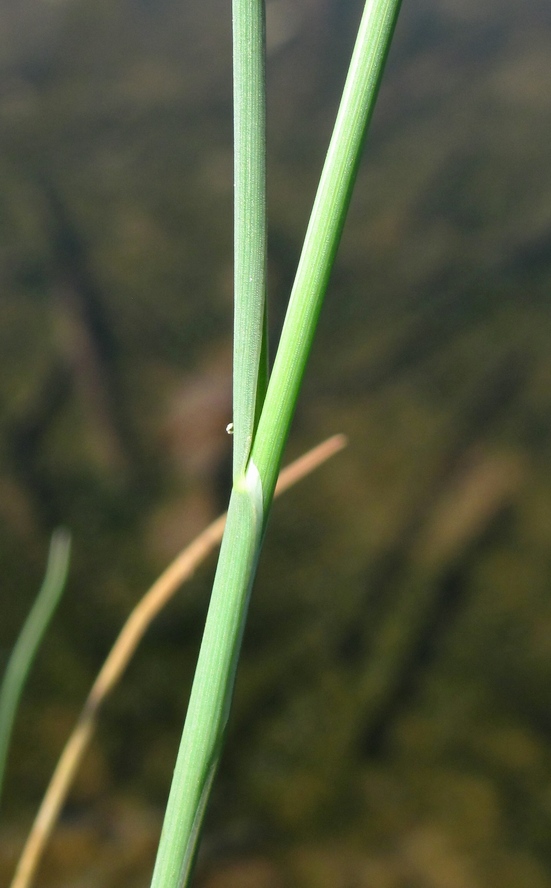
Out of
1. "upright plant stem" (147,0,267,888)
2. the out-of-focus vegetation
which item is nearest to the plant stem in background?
"upright plant stem" (147,0,267,888)

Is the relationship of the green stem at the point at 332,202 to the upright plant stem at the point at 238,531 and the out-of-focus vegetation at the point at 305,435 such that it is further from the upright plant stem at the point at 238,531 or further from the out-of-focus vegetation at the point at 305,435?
the out-of-focus vegetation at the point at 305,435

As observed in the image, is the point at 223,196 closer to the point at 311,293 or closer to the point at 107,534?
the point at 107,534

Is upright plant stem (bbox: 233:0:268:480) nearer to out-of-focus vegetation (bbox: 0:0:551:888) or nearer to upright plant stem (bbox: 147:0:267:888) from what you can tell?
upright plant stem (bbox: 147:0:267:888)

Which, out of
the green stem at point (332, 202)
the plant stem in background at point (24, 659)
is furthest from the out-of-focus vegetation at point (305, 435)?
the green stem at point (332, 202)

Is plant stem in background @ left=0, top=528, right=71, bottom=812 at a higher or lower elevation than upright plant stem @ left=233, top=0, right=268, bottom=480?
lower

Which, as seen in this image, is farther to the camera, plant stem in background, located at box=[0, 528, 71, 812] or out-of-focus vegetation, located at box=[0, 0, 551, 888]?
out-of-focus vegetation, located at box=[0, 0, 551, 888]

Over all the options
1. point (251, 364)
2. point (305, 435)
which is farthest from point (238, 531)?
point (305, 435)

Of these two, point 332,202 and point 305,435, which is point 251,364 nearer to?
point 332,202

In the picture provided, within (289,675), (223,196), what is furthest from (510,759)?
(223,196)
